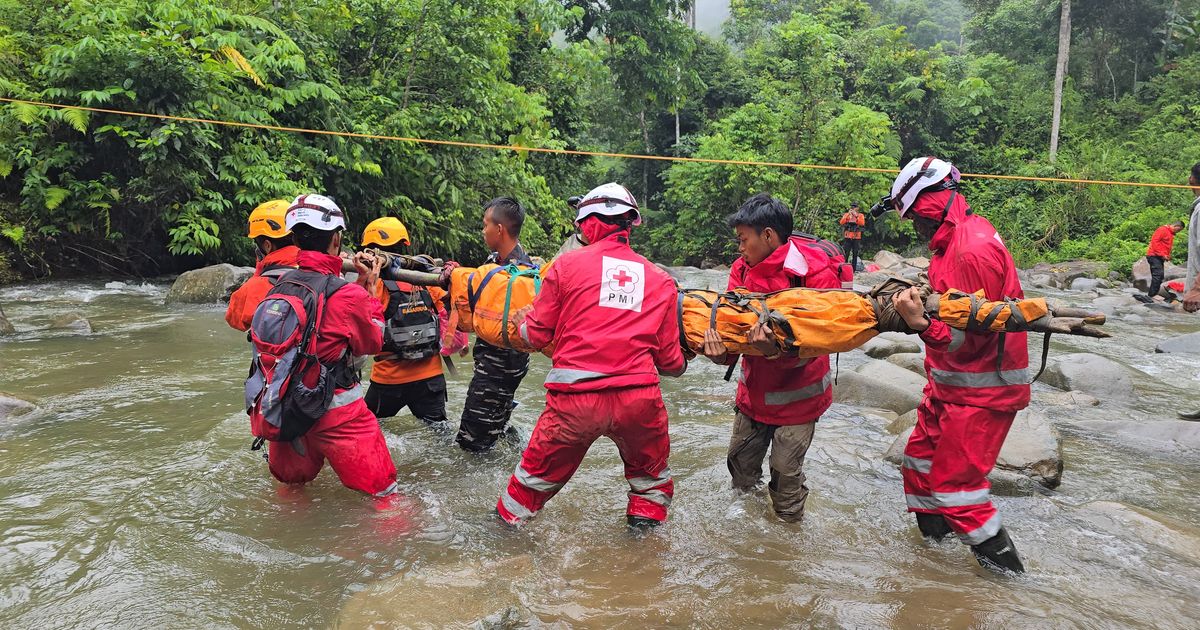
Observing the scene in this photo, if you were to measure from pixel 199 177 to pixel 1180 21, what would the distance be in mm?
32981

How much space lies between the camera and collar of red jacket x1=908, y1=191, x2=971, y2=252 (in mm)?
3633

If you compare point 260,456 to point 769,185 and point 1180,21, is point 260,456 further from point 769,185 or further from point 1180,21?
point 1180,21

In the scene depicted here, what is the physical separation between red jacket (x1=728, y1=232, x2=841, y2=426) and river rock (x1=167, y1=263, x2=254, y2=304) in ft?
31.9

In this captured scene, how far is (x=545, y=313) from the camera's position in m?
3.62

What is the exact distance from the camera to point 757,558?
3.82 m

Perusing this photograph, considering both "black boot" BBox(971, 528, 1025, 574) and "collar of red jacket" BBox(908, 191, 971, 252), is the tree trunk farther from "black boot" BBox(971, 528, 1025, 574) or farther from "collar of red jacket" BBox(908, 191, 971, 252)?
"black boot" BBox(971, 528, 1025, 574)

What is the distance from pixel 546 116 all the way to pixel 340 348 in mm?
16479

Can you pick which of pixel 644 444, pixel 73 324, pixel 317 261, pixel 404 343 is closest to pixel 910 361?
pixel 644 444

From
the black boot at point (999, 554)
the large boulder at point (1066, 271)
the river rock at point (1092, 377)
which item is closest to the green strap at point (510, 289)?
the black boot at point (999, 554)

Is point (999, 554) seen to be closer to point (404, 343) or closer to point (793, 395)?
point (793, 395)

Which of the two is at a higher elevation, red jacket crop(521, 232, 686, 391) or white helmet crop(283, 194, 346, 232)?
white helmet crop(283, 194, 346, 232)

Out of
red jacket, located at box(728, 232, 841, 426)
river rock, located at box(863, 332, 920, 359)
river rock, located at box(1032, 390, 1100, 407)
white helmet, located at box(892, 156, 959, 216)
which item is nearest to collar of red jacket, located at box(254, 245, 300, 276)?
red jacket, located at box(728, 232, 841, 426)

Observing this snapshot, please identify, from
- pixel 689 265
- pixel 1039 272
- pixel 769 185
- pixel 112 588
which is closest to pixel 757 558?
pixel 112 588

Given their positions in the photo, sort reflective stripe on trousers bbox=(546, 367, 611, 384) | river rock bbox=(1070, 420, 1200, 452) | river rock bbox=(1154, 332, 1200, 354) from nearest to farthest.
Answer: reflective stripe on trousers bbox=(546, 367, 611, 384)
river rock bbox=(1070, 420, 1200, 452)
river rock bbox=(1154, 332, 1200, 354)
